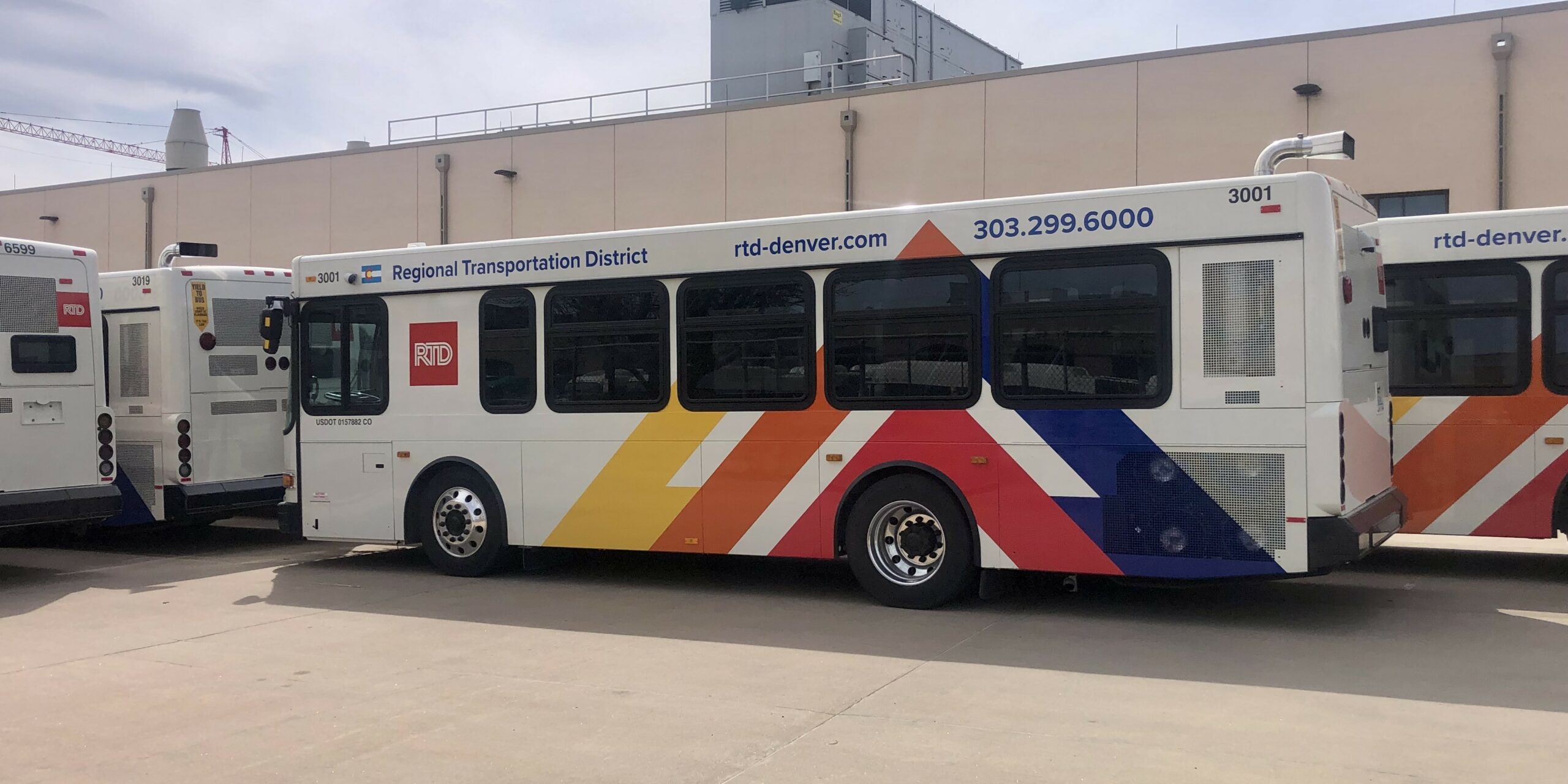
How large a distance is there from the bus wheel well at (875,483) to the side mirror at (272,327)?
548 centimetres

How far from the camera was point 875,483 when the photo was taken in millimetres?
8758

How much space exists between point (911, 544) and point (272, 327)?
6.21m

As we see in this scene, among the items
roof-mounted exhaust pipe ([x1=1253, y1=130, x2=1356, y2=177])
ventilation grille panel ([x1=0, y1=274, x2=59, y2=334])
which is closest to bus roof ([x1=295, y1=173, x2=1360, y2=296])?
roof-mounted exhaust pipe ([x1=1253, y1=130, x2=1356, y2=177])

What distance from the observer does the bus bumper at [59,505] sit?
1017 cm

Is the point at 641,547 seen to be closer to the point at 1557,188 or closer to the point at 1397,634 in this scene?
the point at 1397,634

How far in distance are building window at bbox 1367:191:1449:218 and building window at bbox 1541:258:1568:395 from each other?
8391 mm

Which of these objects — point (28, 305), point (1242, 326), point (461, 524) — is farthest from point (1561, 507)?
point (28, 305)

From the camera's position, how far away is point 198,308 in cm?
1276

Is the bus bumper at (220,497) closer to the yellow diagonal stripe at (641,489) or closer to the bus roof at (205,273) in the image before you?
the bus roof at (205,273)

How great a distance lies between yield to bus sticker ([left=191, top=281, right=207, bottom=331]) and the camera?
1272cm

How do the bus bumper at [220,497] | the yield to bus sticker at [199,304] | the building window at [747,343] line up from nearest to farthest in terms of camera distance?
the building window at [747,343], the bus bumper at [220,497], the yield to bus sticker at [199,304]

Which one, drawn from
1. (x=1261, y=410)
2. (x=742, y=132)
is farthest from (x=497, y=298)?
(x=742, y=132)

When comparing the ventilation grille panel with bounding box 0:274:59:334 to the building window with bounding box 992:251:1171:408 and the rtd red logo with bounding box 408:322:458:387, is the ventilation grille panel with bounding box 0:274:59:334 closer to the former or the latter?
the rtd red logo with bounding box 408:322:458:387

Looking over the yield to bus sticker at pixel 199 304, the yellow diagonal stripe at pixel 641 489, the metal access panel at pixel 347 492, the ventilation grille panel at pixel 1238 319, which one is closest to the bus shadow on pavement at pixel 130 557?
the metal access panel at pixel 347 492
